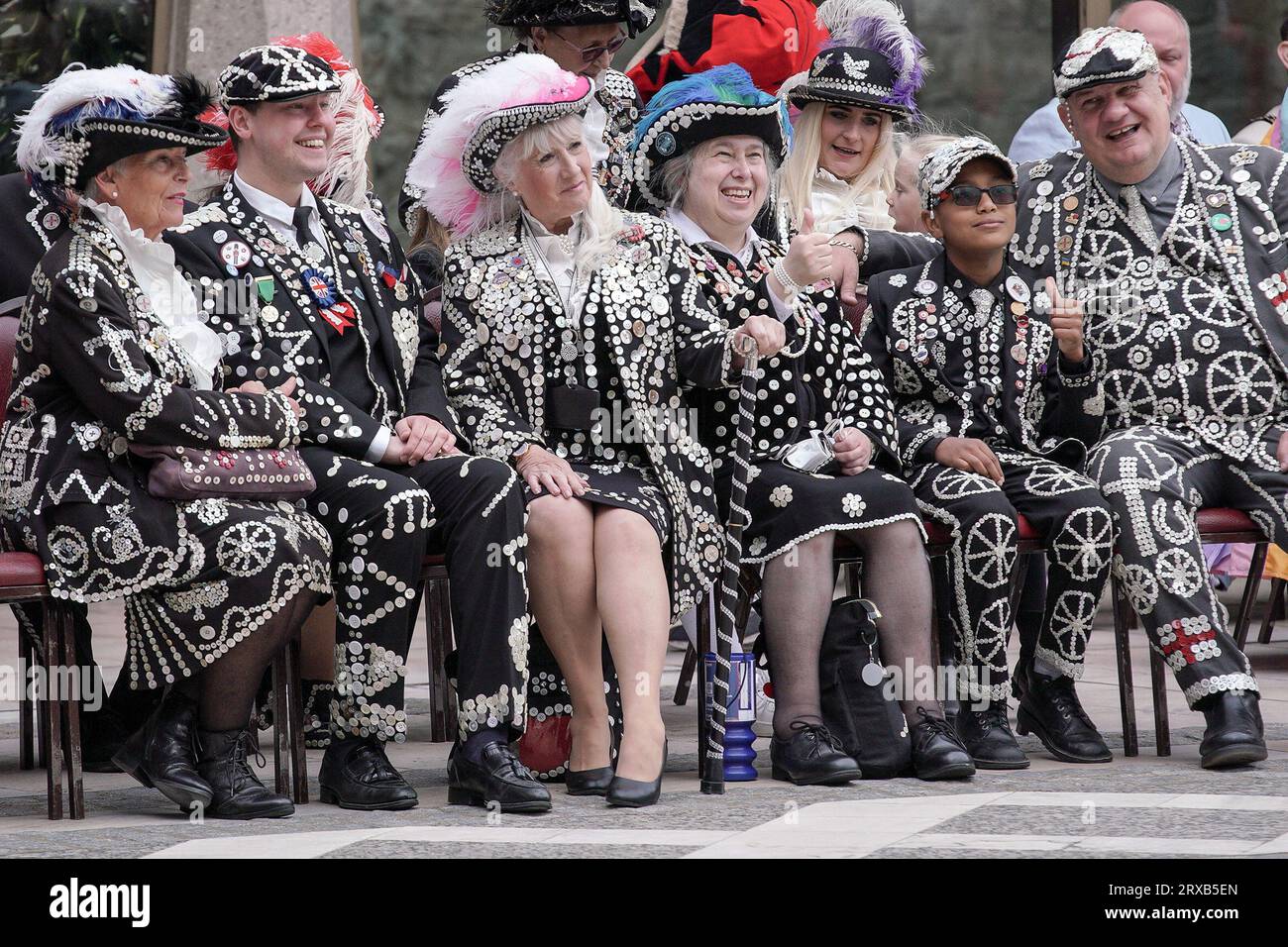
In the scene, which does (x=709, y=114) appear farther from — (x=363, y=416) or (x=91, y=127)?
(x=91, y=127)

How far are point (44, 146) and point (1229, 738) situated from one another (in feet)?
10.1

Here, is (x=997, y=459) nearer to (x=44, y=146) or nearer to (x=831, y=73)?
(x=831, y=73)

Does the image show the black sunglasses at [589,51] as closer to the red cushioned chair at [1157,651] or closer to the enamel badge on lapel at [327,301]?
the enamel badge on lapel at [327,301]

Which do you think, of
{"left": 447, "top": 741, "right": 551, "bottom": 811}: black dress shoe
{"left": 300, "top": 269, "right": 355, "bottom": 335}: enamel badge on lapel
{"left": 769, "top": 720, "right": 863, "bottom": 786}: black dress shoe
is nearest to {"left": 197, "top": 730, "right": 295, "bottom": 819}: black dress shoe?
{"left": 447, "top": 741, "right": 551, "bottom": 811}: black dress shoe

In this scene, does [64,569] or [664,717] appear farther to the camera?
[664,717]

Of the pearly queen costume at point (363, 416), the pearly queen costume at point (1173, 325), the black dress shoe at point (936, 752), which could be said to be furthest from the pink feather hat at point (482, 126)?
the black dress shoe at point (936, 752)

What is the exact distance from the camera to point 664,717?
19.6ft

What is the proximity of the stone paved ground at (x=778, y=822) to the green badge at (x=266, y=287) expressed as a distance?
1.18 m

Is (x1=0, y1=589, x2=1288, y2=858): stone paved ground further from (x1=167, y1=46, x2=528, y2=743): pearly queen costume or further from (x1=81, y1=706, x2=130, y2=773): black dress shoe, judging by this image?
(x1=167, y1=46, x2=528, y2=743): pearly queen costume

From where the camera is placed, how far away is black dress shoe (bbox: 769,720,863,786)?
4.65 meters

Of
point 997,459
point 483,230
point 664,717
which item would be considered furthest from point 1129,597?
point 483,230

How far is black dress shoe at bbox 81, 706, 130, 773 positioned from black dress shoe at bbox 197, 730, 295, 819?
0.71m

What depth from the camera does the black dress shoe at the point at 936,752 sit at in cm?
467

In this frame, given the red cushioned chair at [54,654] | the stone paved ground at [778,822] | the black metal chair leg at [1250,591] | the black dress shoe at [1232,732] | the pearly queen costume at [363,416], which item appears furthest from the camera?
the black metal chair leg at [1250,591]
